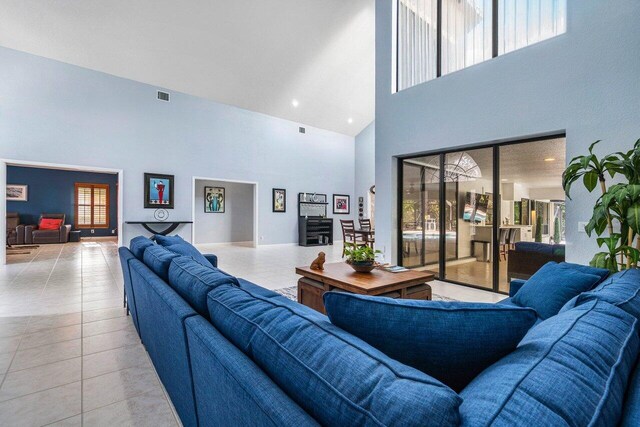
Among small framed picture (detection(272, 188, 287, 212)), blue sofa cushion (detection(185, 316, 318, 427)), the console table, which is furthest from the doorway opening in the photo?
blue sofa cushion (detection(185, 316, 318, 427))

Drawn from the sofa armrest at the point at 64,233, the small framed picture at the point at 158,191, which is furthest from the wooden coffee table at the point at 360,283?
the sofa armrest at the point at 64,233

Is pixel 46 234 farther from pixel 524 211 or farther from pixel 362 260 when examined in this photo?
pixel 524 211

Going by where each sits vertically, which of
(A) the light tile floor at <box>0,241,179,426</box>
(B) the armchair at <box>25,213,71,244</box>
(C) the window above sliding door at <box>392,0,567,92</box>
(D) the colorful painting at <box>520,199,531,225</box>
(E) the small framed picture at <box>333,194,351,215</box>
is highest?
(C) the window above sliding door at <box>392,0,567,92</box>

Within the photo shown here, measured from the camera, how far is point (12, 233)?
8812 mm

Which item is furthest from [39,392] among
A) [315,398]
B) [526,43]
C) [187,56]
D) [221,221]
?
[221,221]

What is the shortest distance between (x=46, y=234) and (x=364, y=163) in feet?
34.6

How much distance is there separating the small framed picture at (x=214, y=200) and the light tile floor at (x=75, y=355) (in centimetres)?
497

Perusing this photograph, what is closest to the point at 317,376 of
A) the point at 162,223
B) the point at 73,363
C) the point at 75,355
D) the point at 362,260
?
the point at 362,260

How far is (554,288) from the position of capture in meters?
1.75

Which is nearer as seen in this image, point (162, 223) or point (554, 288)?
point (554, 288)

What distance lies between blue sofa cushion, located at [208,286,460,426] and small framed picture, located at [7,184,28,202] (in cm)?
1258

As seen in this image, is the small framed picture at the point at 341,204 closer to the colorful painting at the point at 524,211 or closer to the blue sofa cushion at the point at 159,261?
the colorful painting at the point at 524,211

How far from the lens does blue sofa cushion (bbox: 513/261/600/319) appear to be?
168 centimetres

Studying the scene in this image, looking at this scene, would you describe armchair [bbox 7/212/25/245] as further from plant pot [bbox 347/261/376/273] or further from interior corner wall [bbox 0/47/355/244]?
plant pot [bbox 347/261/376/273]
